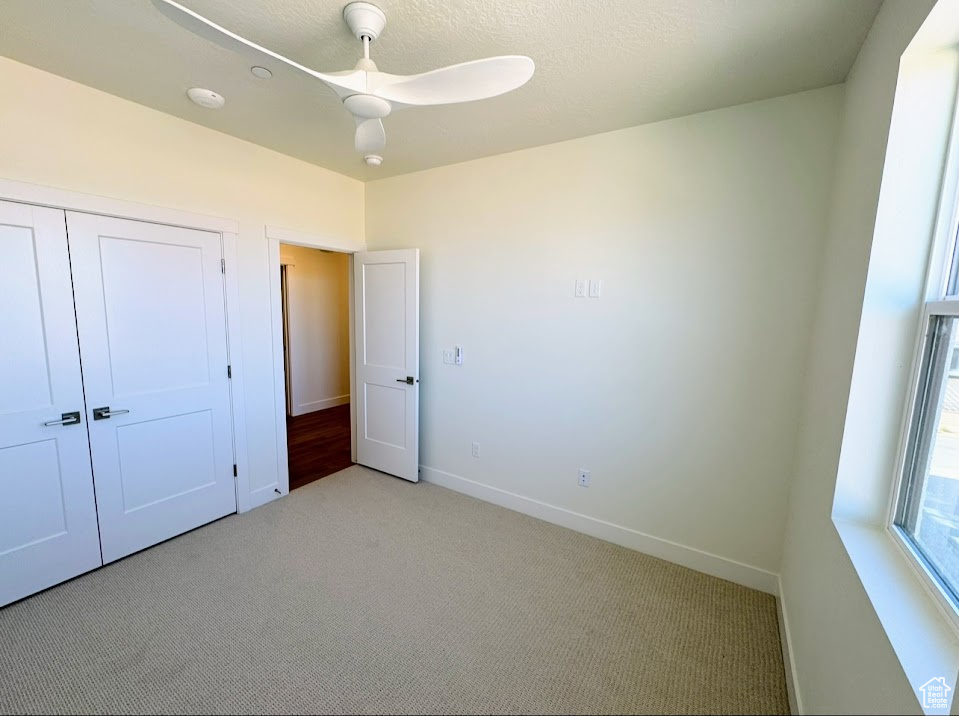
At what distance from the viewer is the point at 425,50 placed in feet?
5.43

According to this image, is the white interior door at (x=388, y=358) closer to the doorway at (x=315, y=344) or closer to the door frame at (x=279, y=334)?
the door frame at (x=279, y=334)

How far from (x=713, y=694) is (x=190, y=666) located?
6.96 ft

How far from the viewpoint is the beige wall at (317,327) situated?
521 cm

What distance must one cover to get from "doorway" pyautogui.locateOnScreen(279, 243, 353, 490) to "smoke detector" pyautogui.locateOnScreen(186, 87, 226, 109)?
2437 millimetres

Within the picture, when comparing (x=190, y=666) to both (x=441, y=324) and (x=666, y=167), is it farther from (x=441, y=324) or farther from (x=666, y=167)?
(x=666, y=167)

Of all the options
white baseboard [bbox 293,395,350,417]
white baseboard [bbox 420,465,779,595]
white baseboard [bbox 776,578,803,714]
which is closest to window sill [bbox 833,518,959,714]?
white baseboard [bbox 776,578,803,714]

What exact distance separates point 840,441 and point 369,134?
211cm

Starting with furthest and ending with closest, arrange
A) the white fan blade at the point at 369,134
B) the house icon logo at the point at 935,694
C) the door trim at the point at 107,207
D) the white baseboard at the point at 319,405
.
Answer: the white baseboard at the point at 319,405 < the door trim at the point at 107,207 < the white fan blade at the point at 369,134 < the house icon logo at the point at 935,694

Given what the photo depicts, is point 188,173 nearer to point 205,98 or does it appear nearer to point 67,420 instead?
point 205,98

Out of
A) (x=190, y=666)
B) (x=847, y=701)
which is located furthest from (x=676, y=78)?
(x=190, y=666)

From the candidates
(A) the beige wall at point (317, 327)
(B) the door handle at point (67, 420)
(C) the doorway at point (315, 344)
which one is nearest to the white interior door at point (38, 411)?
(B) the door handle at point (67, 420)

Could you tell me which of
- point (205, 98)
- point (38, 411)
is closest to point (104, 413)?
point (38, 411)

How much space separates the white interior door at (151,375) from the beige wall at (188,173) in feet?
0.64

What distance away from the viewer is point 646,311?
2352 millimetres
